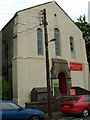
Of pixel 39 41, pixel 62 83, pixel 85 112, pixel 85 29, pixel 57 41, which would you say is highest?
pixel 85 29

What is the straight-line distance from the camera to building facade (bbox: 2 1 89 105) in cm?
2622

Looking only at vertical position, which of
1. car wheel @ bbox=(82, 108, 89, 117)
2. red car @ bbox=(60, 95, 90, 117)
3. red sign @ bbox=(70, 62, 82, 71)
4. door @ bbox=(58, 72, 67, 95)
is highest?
red sign @ bbox=(70, 62, 82, 71)

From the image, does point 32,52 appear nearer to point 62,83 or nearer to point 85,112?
point 62,83

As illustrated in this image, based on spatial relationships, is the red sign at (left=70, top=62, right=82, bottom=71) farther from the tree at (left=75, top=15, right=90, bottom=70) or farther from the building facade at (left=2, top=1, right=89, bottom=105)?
the tree at (left=75, top=15, right=90, bottom=70)

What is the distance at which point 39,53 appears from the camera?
92.7 ft

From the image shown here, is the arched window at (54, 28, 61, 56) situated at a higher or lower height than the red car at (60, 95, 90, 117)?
higher

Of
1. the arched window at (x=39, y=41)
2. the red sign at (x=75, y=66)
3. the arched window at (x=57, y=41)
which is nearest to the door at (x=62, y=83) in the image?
the red sign at (x=75, y=66)

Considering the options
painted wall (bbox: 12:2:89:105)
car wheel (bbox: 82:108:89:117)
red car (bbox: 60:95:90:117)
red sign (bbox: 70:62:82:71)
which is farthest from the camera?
red sign (bbox: 70:62:82:71)

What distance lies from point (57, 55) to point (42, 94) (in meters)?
6.01

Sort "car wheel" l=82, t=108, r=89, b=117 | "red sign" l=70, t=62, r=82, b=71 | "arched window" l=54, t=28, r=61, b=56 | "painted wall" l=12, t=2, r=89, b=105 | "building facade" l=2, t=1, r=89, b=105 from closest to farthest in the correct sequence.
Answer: "car wheel" l=82, t=108, r=89, b=117, "painted wall" l=12, t=2, r=89, b=105, "building facade" l=2, t=1, r=89, b=105, "arched window" l=54, t=28, r=61, b=56, "red sign" l=70, t=62, r=82, b=71

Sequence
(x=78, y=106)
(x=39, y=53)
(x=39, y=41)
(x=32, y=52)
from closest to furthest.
A: (x=78, y=106)
(x=32, y=52)
(x=39, y=53)
(x=39, y=41)

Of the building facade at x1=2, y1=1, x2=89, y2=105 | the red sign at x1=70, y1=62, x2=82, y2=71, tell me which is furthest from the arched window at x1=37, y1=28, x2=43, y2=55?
the red sign at x1=70, y1=62, x2=82, y2=71

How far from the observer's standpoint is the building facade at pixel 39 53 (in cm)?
2622

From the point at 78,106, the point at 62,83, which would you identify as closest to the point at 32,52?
the point at 62,83
